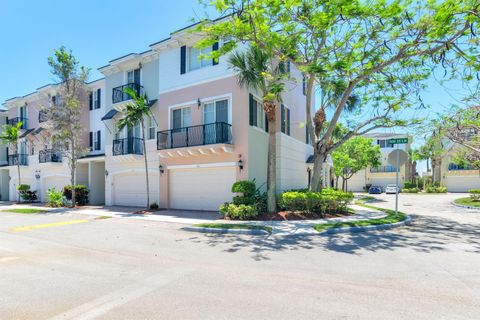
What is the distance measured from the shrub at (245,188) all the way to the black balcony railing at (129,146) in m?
8.14

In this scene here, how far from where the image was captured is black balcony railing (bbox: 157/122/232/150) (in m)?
14.6

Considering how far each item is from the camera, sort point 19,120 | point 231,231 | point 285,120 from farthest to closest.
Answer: point 19,120
point 285,120
point 231,231

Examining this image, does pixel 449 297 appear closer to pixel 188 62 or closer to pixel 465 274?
pixel 465 274

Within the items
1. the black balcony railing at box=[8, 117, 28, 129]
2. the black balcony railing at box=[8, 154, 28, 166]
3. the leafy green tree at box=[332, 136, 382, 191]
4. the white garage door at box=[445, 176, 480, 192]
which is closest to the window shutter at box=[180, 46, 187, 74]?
the leafy green tree at box=[332, 136, 382, 191]

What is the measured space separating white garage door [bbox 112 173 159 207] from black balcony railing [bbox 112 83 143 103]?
5111 millimetres

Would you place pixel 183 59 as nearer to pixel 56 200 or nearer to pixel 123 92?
pixel 123 92

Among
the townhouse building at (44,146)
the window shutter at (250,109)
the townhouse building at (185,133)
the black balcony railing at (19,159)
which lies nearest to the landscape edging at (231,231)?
the townhouse building at (185,133)

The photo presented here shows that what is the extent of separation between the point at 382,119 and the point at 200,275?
12813 mm

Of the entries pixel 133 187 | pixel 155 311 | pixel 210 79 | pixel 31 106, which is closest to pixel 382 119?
pixel 210 79

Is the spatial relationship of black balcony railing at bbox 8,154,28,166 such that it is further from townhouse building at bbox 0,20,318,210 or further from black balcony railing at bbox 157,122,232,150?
black balcony railing at bbox 157,122,232,150

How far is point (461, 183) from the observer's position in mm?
44188

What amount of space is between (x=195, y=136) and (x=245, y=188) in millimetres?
4341

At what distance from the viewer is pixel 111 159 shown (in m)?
20.1

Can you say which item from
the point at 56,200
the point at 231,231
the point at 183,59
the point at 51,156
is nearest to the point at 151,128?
the point at 183,59
